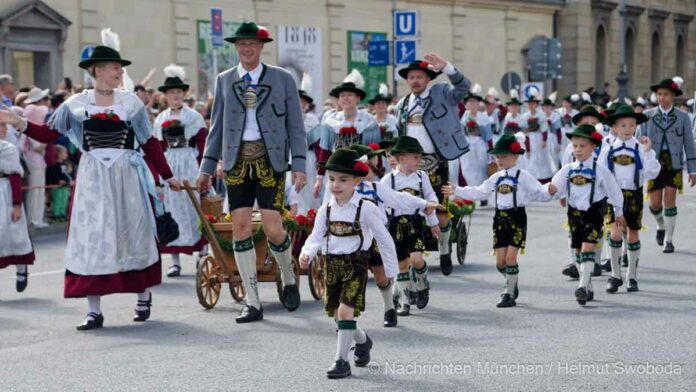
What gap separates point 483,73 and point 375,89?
26.5 ft

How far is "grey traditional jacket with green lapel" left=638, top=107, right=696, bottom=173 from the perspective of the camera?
1469 centimetres

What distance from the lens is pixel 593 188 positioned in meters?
11.2

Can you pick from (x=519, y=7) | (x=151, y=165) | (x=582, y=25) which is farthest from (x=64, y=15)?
(x=582, y=25)

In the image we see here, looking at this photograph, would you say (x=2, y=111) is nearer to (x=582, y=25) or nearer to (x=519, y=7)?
(x=519, y=7)

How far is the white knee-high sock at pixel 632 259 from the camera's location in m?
11.9

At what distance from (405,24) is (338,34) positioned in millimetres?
11172

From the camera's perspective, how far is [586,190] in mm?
11164

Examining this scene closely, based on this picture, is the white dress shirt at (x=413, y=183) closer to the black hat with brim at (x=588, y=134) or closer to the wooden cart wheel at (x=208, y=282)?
the black hat with brim at (x=588, y=134)

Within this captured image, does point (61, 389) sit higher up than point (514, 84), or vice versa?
point (514, 84)

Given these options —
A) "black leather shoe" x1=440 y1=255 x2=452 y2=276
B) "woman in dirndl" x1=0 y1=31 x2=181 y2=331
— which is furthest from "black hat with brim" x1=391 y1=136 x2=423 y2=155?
"black leather shoe" x1=440 y1=255 x2=452 y2=276

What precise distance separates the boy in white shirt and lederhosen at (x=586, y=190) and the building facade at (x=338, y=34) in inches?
476

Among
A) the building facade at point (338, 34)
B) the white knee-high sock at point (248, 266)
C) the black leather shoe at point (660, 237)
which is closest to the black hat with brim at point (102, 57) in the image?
the white knee-high sock at point (248, 266)

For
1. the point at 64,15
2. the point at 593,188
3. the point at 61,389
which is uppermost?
the point at 64,15

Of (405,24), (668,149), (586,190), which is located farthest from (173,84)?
(405,24)
